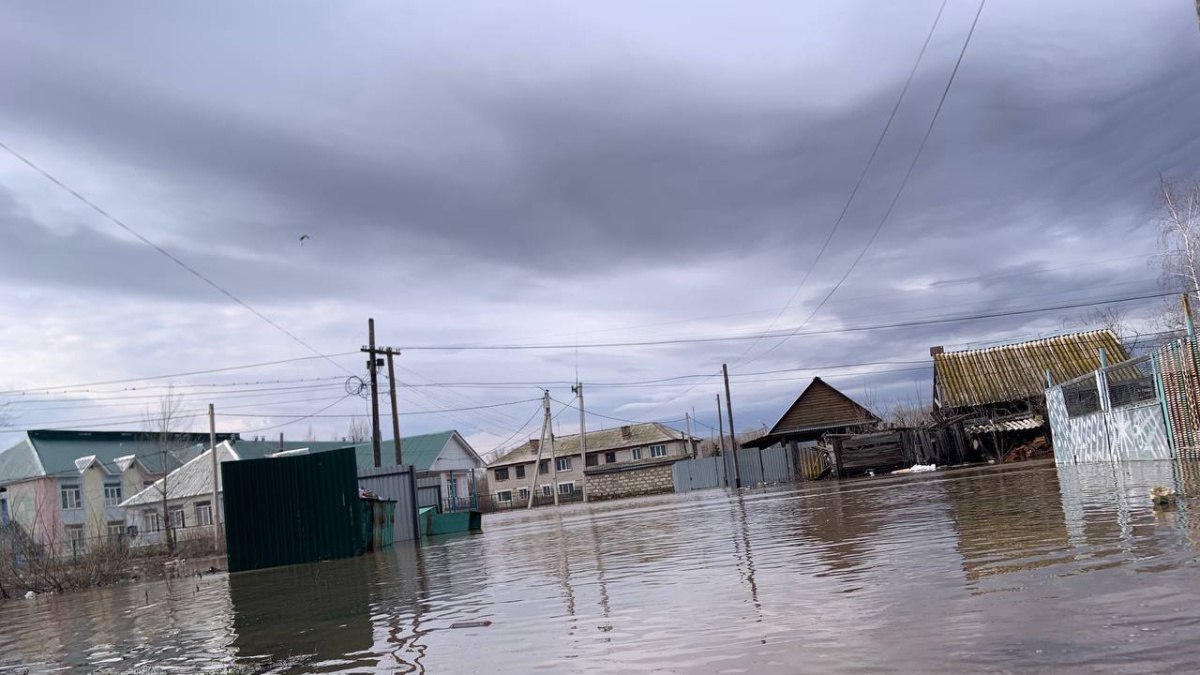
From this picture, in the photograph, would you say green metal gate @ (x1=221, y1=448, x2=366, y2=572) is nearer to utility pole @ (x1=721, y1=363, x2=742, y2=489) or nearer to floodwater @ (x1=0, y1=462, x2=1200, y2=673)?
floodwater @ (x1=0, y1=462, x2=1200, y2=673)

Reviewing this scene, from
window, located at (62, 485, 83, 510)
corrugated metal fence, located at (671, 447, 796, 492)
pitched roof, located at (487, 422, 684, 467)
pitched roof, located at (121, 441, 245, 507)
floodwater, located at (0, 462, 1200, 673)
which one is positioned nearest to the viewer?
floodwater, located at (0, 462, 1200, 673)

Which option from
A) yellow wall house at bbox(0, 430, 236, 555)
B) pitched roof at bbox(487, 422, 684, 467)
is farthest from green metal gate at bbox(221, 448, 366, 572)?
pitched roof at bbox(487, 422, 684, 467)

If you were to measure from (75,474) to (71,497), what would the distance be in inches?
54.1

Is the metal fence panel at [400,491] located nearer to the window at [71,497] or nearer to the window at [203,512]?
the window at [203,512]

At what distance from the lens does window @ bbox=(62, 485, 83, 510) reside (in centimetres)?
5639

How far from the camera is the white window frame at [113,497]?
58969mm

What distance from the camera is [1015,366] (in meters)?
46.8

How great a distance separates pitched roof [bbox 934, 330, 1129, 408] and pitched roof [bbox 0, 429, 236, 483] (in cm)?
4354

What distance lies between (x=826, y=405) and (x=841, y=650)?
54.1m

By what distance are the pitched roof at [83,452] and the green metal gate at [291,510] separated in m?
40.0

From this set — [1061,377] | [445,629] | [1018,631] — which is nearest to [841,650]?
[1018,631]

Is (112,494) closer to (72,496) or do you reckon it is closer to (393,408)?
(72,496)

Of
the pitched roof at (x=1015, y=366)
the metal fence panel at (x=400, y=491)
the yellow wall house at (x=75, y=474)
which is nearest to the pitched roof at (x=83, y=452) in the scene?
the yellow wall house at (x=75, y=474)

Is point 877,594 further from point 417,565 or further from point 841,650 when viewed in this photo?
point 417,565
